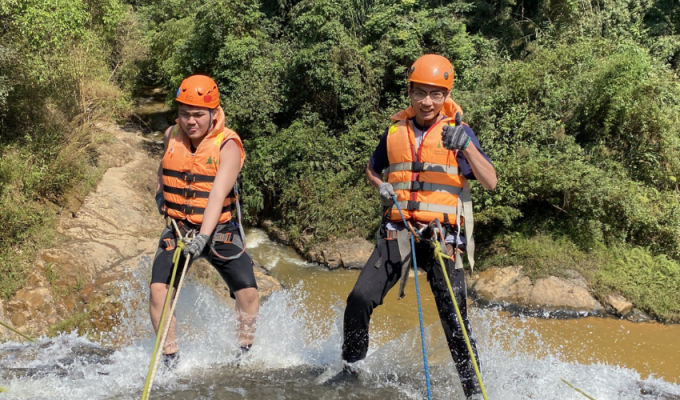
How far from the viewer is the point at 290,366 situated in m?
4.34

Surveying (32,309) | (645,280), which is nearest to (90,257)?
(32,309)

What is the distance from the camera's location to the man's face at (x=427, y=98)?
3.53 metres

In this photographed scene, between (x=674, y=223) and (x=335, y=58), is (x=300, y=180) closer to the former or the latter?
(x=335, y=58)

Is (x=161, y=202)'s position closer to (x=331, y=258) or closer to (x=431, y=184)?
(x=431, y=184)

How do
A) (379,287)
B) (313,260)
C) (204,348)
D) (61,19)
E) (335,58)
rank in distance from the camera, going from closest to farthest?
1. (379,287)
2. (204,348)
3. (61,19)
4. (313,260)
5. (335,58)

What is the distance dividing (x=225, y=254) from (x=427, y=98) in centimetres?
185

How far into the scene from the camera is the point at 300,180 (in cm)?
1091

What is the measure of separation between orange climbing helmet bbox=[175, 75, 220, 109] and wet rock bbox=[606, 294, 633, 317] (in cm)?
632

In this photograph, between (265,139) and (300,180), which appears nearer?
(300,180)

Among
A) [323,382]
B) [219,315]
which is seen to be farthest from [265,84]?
[323,382]

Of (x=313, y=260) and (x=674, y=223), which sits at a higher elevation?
(x=674, y=223)

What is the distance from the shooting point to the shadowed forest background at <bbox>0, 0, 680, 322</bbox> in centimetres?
804

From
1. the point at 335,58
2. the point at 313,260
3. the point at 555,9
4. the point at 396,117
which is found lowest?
the point at 313,260

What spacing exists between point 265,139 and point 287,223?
210 cm
